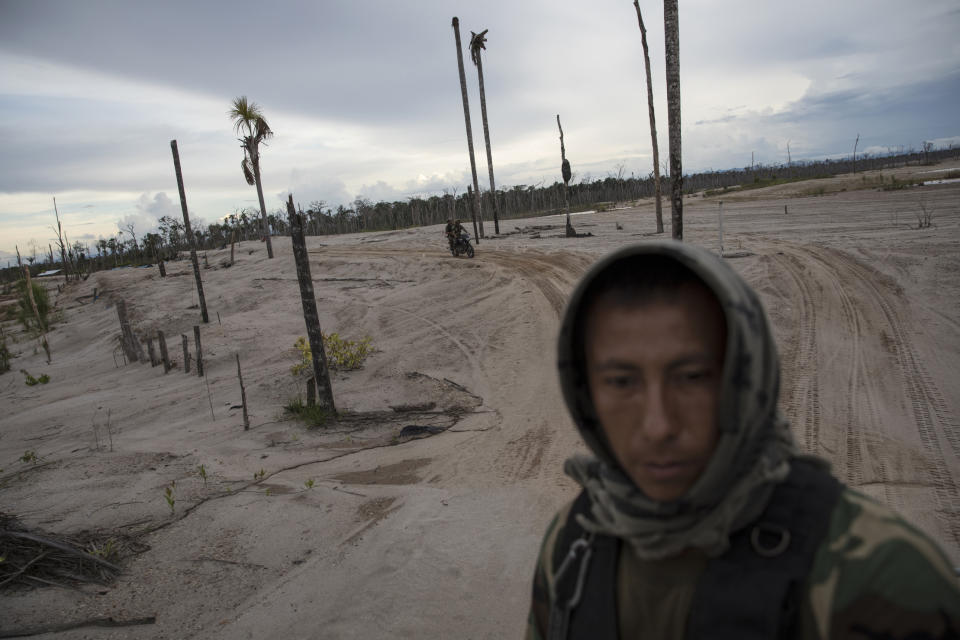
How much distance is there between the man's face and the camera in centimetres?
93

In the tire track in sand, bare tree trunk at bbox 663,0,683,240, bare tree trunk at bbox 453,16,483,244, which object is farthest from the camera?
bare tree trunk at bbox 453,16,483,244

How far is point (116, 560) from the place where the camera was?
155 inches

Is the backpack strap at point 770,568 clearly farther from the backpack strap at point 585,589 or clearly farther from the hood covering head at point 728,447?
the backpack strap at point 585,589

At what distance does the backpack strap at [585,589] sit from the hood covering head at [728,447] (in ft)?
0.17

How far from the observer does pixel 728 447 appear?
0.86 m

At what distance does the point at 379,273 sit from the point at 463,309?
17.1 ft

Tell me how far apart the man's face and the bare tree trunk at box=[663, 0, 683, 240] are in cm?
804

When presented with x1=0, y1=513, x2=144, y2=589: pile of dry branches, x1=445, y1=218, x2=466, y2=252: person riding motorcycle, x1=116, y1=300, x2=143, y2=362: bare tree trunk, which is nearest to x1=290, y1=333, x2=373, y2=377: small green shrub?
x1=0, y1=513, x2=144, y2=589: pile of dry branches

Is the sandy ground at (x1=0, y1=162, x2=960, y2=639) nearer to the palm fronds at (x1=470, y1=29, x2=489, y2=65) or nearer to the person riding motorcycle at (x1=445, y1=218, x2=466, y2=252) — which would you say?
the person riding motorcycle at (x1=445, y1=218, x2=466, y2=252)

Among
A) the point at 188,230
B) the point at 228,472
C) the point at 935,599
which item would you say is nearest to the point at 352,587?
the point at 228,472

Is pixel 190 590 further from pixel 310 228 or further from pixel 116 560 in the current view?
pixel 310 228

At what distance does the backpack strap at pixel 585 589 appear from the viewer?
947 millimetres

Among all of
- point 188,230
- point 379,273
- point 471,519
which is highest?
point 188,230

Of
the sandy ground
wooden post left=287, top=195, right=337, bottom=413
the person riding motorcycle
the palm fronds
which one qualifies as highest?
the palm fronds
